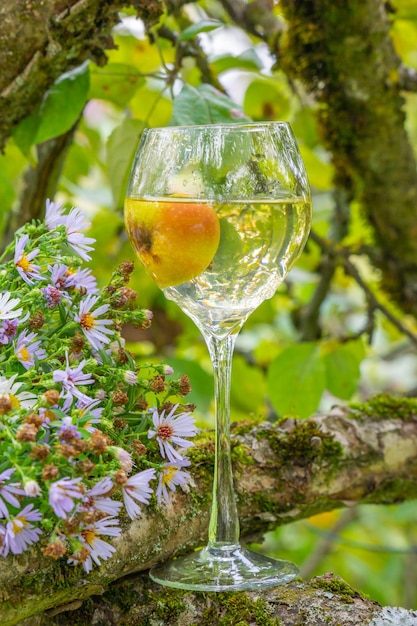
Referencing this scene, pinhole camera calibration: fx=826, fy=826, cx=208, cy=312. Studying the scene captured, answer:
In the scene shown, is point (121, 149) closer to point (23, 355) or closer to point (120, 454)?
point (23, 355)

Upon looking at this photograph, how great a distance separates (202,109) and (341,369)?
0.75 metres

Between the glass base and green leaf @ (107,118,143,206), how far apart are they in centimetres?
94

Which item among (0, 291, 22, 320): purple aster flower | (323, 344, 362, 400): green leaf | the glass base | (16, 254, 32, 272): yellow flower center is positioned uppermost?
(16, 254, 32, 272): yellow flower center

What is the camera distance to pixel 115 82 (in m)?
1.65

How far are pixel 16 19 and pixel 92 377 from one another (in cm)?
66

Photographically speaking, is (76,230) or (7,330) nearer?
(7,330)

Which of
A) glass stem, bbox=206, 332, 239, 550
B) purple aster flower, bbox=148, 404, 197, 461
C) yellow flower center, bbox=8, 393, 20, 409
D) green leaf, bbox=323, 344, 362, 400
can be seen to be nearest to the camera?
yellow flower center, bbox=8, 393, 20, 409

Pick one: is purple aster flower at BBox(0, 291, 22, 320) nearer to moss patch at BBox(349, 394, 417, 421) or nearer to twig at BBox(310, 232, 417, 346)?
moss patch at BBox(349, 394, 417, 421)

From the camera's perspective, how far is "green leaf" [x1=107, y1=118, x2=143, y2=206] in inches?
68.4

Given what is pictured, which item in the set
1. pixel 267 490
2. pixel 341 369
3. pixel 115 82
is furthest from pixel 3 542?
pixel 341 369

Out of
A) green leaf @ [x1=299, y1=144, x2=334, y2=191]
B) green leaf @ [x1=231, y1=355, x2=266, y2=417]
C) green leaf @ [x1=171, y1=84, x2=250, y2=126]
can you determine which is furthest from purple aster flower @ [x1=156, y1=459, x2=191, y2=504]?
green leaf @ [x1=299, y1=144, x2=334, y2=191]

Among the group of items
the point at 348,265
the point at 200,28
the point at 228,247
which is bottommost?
the point at 348,265

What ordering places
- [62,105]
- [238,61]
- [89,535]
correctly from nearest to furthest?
1. [89,535]
2. [62,105]
3. [238,61]

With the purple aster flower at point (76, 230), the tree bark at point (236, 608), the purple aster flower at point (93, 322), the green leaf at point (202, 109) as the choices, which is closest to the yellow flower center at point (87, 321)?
the purple aster flower at point (93, 322)
